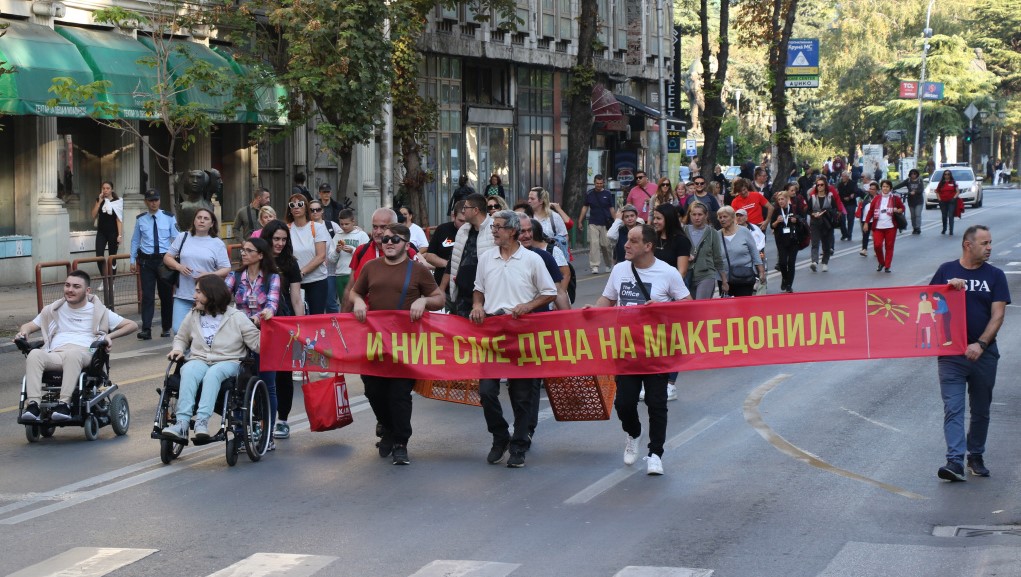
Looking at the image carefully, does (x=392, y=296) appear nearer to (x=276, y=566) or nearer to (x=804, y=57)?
(x=276, y=566)

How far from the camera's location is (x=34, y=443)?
1144cm

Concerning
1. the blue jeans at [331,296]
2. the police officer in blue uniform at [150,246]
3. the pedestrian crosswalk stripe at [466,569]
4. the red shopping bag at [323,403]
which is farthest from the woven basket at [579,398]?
the police officer in blue uniform at [150,246]

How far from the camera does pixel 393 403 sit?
34.8 feet

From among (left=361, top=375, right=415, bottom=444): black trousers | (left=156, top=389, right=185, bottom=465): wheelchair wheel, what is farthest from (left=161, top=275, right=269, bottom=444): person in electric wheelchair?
(left=361, top=375, right=415, bottom=444): black trousers

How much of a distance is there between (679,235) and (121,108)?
16.0 m

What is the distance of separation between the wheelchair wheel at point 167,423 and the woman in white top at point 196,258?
3454mm

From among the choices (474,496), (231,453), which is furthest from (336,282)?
(474,496)

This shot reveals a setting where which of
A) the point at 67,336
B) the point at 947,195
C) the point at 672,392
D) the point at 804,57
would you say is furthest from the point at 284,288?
the point at 804,57

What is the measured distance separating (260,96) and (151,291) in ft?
38.8

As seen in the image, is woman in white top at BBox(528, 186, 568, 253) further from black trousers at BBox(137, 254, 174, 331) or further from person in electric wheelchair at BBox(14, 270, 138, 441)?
person in electric wheelchair at BBox(14, 270, 138, 441)

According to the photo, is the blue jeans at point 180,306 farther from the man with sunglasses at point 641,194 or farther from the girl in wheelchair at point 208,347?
the man with sunglasses at point 641,194

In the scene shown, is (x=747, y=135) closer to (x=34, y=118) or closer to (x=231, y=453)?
(x=34, y=118)

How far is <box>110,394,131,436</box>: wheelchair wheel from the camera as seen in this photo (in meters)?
11.7

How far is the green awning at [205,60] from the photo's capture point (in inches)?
1101
